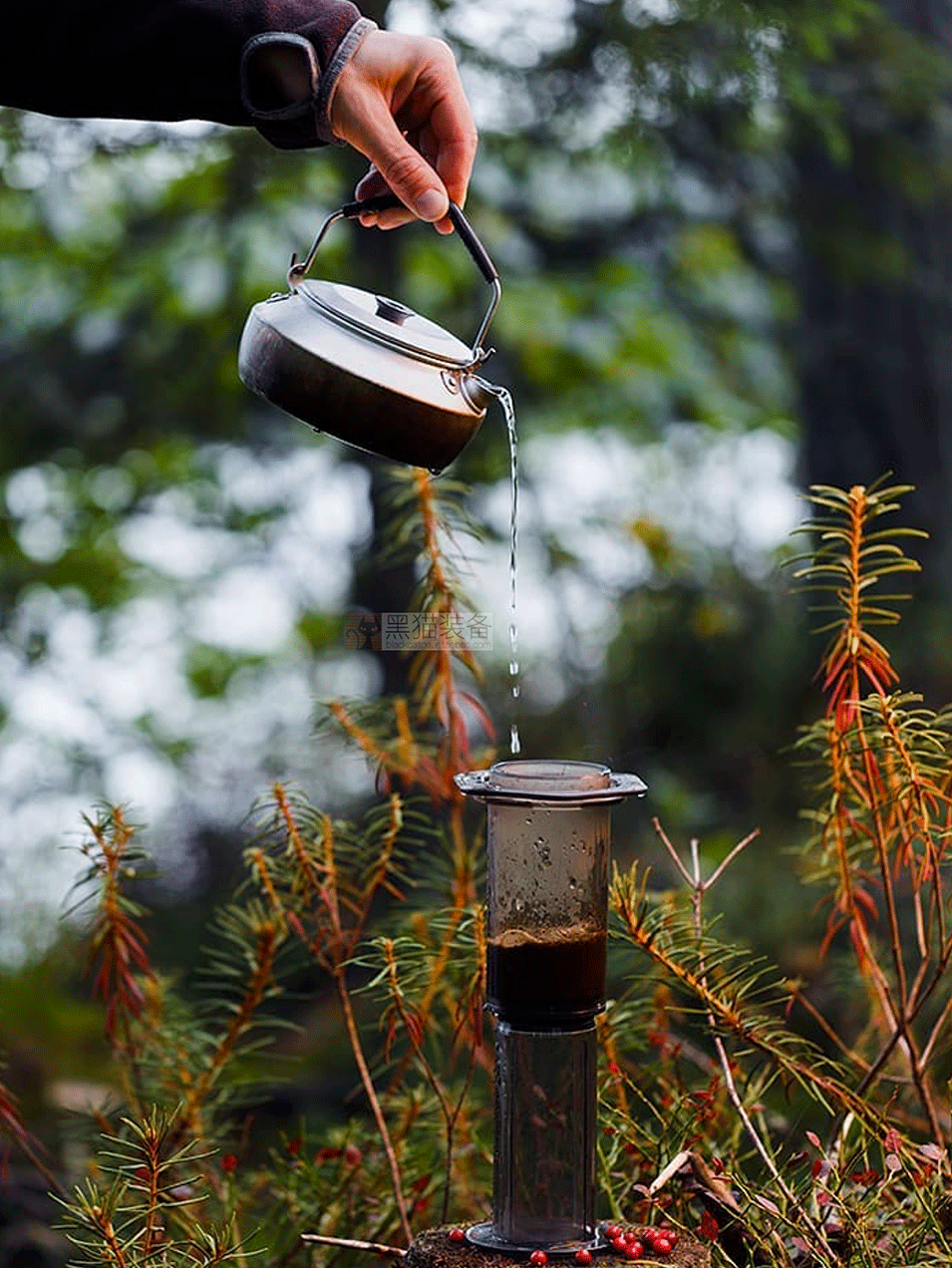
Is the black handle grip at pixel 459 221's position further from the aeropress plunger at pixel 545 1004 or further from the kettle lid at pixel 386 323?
the aeropress plunger at pixel 545 1004

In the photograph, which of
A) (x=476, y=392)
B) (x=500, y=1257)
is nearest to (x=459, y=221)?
(x=476, y=392)

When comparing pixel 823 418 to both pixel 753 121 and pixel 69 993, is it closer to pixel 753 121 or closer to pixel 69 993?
pixel 753 121

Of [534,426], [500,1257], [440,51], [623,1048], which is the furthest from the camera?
[534,426]

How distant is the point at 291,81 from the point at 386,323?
0.84ft

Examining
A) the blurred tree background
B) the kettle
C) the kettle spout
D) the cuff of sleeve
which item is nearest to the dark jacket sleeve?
the cuff of sleeve

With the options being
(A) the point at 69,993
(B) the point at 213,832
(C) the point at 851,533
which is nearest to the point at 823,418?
(B) the point at 213,832

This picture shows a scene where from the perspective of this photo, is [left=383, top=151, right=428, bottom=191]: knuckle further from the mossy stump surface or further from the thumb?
the mossy stump surface

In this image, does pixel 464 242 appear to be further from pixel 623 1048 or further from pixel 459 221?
pixel 623 1048

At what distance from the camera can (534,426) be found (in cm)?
527

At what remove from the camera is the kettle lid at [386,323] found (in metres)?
1.46

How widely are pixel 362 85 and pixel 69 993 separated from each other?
3.76 m

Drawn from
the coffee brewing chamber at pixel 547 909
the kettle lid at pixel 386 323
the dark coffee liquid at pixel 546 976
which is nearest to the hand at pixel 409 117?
the kettle lid at pixel 386 323

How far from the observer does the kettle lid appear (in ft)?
4.81

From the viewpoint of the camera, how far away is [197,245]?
4805mm
